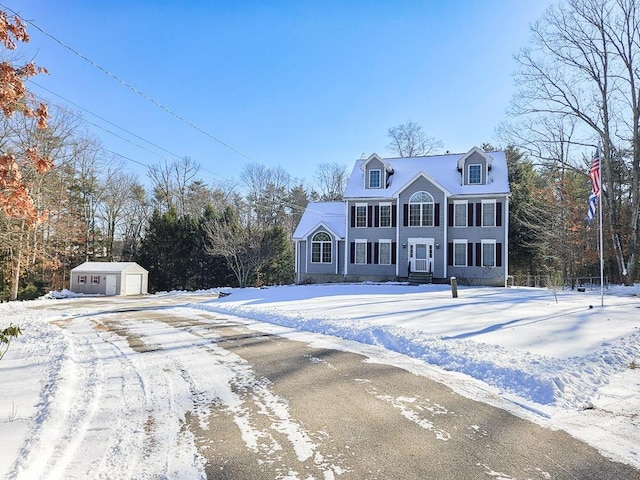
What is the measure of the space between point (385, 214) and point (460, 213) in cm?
457

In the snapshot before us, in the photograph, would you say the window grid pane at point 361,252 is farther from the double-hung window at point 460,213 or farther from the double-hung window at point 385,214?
the double-hung window at point 460,213

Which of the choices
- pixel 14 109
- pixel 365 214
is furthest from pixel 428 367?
pixel 365 214

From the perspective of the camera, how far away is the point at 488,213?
24.8 meters

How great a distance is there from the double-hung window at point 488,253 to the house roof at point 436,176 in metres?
2.96

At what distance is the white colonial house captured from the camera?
974 inches

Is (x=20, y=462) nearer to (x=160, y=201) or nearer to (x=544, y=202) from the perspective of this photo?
(x=544, y=202)

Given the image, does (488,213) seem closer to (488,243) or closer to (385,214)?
(488,243)

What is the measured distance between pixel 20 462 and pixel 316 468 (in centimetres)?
233

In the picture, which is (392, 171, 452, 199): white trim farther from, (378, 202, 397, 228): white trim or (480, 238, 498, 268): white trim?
(480, 238, 498, 268): white trim

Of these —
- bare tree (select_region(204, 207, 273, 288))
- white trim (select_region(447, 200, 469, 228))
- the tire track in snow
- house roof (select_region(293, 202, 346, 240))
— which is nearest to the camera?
the tire track in snow

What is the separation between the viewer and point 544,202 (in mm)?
30984

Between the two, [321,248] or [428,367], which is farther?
[321,248]

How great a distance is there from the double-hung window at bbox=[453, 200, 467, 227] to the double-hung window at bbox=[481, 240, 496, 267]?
5.46 ft

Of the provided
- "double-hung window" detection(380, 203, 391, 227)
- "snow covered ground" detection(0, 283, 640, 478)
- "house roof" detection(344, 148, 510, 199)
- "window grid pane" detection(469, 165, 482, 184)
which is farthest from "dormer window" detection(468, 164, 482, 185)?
"snow covered ground" detection(0, 283, 640, 478)
